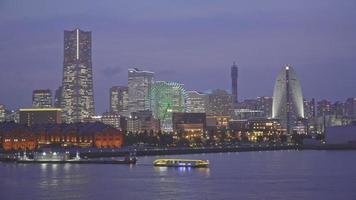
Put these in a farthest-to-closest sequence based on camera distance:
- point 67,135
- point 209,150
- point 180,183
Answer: point 209,150 → point 67,135 → point 180,183

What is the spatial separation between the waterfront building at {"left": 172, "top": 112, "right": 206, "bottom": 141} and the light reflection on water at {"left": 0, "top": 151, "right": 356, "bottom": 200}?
72286mm

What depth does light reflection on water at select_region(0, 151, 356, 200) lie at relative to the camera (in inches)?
1228

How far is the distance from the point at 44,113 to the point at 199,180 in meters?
90.2

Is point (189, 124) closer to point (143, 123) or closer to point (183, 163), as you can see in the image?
point (143, 123)

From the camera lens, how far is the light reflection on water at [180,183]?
102 ft

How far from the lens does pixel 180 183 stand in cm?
3659

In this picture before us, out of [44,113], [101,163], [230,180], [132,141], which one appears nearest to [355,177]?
[230,180]

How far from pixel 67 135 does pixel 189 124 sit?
46.5 meters

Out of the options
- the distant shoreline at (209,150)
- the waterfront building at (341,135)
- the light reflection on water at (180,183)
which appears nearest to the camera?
the light reflection on water at (180,183)

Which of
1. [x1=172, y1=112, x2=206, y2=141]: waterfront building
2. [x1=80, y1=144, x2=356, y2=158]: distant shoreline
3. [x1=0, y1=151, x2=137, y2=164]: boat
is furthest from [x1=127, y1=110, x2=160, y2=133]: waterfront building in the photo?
[x1=0, y1=151, x2=137, y2=164]: boat

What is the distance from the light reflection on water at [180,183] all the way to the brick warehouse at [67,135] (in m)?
31.2

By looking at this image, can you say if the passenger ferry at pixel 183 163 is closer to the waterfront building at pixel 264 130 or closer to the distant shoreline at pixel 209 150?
the distant shoreline at pixel 209 150

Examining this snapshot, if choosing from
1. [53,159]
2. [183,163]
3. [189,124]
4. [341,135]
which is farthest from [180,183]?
[189,124]

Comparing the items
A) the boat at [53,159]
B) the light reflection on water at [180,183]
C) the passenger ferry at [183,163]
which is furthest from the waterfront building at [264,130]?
the light reflection on water at [180,183]
